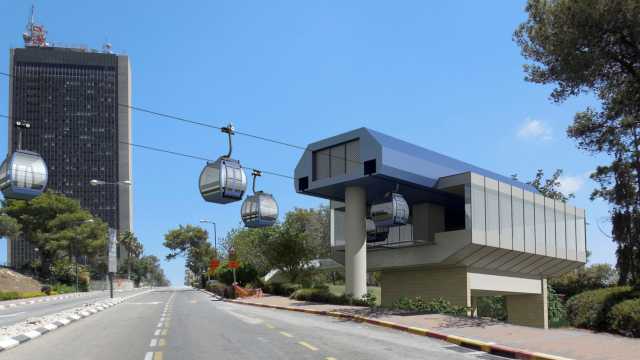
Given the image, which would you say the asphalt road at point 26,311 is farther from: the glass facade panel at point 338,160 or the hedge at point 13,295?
the glass facade panel at point 338,160

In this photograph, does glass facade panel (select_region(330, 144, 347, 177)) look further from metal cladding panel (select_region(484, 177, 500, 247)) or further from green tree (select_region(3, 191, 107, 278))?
green tree (select_region(3, 191, 107, 278))

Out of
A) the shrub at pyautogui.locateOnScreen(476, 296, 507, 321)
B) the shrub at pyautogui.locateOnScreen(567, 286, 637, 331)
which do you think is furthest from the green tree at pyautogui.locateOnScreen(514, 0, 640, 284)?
the shrub at pyautogui.locateOnScreen(476, 296, 507, 321)

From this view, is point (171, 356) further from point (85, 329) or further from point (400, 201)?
point (400, 201)

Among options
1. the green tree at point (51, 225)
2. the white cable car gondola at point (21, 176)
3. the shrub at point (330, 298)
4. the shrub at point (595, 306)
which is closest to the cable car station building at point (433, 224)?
the shrub at point (330, 298)

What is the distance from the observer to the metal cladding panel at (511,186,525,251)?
122ft

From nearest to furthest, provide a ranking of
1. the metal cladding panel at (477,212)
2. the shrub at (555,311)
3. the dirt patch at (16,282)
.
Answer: the metal cladding panel at (477,212), the shrub at (555,311), the dirt patch at (16,282)

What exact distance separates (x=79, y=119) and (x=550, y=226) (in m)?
177

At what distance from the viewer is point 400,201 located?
3250cm

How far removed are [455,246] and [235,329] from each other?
701 inches

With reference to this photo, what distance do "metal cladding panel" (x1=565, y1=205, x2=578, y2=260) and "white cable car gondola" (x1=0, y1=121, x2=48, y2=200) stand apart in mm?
38298

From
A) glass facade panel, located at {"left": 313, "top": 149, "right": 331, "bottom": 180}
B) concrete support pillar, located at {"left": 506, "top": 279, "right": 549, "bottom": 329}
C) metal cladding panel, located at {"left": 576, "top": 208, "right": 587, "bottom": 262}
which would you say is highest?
glass facade panel, located at {"left": 313, "top": 149, "right": 331, "bottom": 180}

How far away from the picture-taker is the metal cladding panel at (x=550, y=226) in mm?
41094

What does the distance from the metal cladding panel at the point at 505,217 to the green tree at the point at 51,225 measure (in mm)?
71576

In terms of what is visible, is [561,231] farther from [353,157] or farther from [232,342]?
[232,342]
